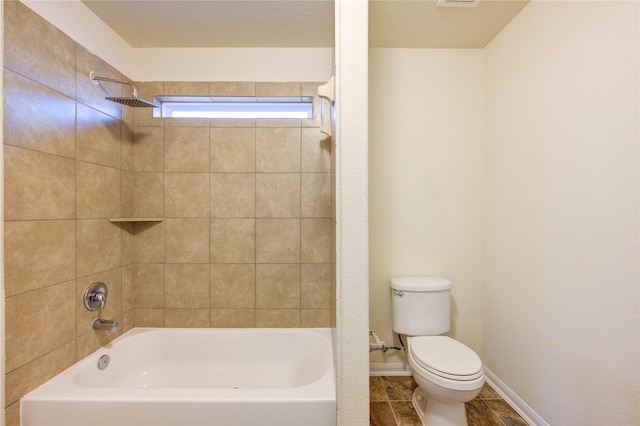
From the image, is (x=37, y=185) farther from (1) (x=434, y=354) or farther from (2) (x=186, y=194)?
(1) (x=434, y=354)

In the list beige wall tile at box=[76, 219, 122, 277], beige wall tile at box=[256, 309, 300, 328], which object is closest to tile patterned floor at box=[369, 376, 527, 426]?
beige wall tile at box=[256, 309, 300, 328]

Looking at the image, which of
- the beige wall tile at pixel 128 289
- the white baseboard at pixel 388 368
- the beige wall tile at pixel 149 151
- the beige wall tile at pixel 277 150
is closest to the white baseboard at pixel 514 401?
the white baseboard at pixel 388 368

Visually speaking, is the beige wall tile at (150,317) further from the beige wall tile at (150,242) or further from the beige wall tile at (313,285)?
the beige wall tile at (313,285)

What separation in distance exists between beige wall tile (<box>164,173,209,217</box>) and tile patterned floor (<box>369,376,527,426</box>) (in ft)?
5.35

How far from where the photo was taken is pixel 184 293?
1.80m

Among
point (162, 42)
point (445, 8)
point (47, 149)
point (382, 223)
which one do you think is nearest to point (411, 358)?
point (382, 223)

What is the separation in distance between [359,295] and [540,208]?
46.4 inches

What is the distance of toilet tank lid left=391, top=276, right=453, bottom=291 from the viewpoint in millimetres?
1699

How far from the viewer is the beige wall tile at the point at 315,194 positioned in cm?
180

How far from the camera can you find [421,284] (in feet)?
5.60

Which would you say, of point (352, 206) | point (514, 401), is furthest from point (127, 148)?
point (514, 401)

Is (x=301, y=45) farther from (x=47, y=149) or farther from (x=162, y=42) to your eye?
(x=47, y=149)

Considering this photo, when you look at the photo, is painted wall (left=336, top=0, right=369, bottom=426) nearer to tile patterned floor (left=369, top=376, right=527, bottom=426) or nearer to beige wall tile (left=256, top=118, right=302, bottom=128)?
tile patterned floor (left=369, top=376, right=527, bottom=426)

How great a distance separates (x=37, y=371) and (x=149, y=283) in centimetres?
68
